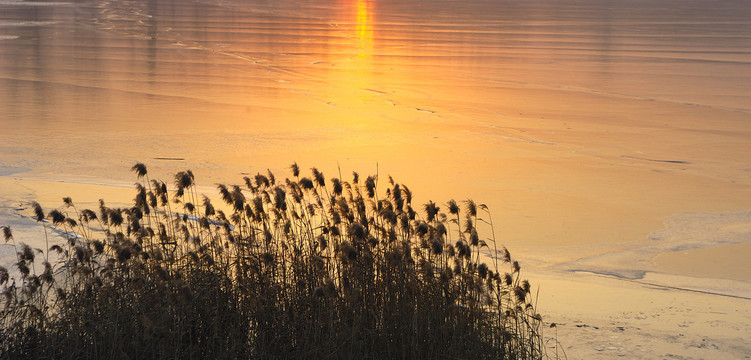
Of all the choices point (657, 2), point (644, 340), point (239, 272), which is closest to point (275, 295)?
point (239, 272)

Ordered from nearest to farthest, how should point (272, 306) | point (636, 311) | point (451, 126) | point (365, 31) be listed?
1. point (272, 306)
2. point (636, 311)
3. point (451, 126)
4. point (365, 31)

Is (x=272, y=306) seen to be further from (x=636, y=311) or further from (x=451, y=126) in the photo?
(x=451, y=126)

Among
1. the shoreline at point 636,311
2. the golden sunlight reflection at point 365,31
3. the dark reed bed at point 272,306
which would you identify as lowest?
the shoreline at point 636,311

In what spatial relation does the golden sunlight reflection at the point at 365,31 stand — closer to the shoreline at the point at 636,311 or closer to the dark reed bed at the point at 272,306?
the shoreline at the point at 636,311

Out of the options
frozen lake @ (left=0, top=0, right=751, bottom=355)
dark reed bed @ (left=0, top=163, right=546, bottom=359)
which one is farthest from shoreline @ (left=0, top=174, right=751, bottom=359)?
dark reed bed @ (left=0, top=163, right=546, bottom=359)

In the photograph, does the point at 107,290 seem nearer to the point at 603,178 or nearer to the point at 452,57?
the point at 603,178

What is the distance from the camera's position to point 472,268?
14.5ft

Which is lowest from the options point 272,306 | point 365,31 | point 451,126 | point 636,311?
point 636,311

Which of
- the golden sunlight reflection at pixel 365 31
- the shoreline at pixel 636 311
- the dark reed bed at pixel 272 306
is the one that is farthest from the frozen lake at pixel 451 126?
the dark reed bed at pixel 272 306

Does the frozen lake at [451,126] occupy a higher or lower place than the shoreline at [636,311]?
higher

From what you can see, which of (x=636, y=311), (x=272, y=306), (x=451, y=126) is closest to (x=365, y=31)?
(x=451, y=126)

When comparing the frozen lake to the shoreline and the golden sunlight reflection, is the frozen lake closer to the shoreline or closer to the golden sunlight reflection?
the shoreline

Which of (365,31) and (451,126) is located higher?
(365,31)

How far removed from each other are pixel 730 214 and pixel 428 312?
5.25m
